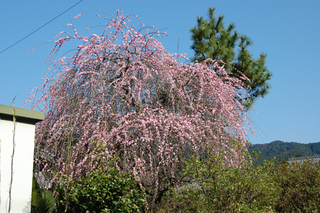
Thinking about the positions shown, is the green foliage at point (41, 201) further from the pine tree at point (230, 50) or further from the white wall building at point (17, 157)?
the pine tree at point (230, 50)

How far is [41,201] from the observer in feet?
13.5

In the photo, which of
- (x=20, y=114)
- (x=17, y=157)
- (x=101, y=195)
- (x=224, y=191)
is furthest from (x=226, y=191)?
(x=20, y=114)

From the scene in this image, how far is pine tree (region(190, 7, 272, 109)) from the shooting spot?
39.1 ft

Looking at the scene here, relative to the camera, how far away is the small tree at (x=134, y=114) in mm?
4906

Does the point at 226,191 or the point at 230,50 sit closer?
the point at 226,191

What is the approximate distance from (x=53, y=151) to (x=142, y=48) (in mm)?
2591

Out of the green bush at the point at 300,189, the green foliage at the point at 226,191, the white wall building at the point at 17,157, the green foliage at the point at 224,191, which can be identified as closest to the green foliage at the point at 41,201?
the white wall building at the point at 17,157

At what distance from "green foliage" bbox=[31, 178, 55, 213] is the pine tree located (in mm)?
8722

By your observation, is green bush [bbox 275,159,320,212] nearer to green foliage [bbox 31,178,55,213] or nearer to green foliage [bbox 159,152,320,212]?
green foliage [bbox 159,152,320,212]

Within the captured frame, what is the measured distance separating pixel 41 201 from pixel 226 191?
2592 millimetres

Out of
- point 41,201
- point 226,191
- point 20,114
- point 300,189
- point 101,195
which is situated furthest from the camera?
point 300,189

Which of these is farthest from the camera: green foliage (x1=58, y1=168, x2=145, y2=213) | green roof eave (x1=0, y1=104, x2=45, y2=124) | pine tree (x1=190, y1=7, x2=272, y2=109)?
pine tree (x1=190, y1=7, x2=272, y2=109)

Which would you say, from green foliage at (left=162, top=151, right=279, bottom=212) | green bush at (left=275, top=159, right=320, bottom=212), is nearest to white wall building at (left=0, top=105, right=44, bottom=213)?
green foliage at (left=162, top=151, right=279, bottom=212)

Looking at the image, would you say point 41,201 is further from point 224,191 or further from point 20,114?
point 224,191
